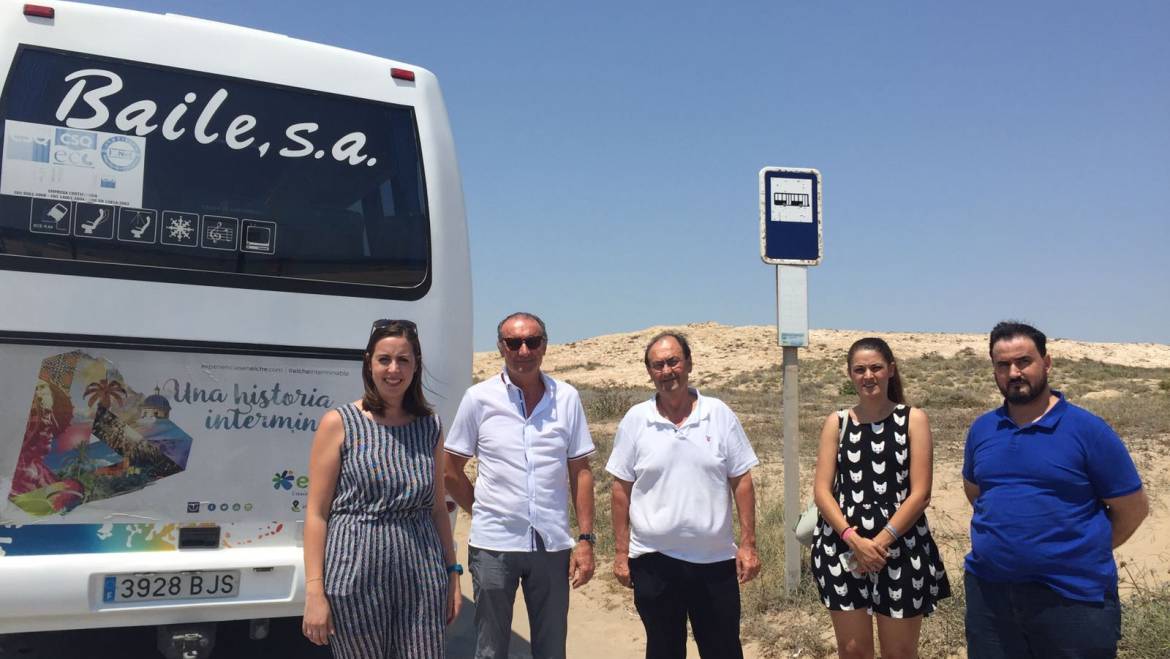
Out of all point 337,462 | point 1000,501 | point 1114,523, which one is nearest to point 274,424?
point 337,462

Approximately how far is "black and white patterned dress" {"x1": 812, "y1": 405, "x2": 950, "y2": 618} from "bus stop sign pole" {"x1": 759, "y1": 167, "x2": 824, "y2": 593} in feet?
7.17

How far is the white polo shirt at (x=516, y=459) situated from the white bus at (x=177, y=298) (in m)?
0.82

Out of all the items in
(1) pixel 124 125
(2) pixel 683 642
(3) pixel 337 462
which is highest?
(1) pixel 124 125

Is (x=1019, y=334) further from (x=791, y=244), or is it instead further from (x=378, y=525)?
(x=791, y=244)

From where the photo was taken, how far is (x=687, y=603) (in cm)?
374

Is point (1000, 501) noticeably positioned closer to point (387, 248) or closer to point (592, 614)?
point (387, 248)

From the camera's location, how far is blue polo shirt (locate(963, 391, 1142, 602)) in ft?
9.77

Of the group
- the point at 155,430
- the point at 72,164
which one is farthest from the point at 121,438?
the point at 72,164

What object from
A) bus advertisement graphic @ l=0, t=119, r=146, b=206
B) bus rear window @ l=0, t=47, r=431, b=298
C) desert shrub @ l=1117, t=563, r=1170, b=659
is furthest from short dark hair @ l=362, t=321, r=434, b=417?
desert shrub @ l=1117, t=563, r=1170, b=659

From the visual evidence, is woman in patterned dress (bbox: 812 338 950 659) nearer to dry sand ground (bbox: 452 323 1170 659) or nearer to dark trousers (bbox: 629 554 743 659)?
dark trousers (bbox: 629 554 743 659)

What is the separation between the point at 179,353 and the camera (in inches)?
158

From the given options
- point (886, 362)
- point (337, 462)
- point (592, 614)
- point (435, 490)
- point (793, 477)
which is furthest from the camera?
point (592, 614)

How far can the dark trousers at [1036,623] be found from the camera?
9.71 feet

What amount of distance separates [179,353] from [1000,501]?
335cm
